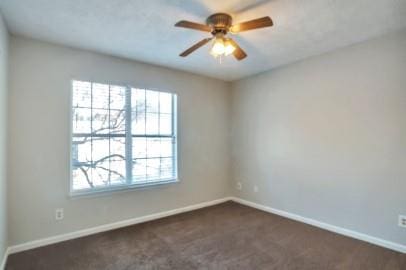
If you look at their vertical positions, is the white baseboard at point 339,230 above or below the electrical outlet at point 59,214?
below

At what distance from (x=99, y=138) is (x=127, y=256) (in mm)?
1602

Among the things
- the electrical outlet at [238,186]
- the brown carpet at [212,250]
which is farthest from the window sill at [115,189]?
the electrical outlet at [238,186]

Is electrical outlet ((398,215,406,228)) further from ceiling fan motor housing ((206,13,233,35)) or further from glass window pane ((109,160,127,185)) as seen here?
glass window pane ((109,160,127,185))

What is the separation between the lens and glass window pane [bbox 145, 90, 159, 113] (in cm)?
379

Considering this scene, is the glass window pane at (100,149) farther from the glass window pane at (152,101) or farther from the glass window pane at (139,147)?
the glass window pane at (152,101)

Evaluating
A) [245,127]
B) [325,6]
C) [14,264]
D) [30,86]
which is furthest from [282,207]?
[30,86]

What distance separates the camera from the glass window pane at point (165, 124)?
3.95 metres

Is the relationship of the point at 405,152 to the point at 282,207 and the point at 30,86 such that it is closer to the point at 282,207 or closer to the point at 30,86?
the point at 282,207

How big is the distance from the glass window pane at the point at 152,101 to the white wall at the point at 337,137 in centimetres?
179

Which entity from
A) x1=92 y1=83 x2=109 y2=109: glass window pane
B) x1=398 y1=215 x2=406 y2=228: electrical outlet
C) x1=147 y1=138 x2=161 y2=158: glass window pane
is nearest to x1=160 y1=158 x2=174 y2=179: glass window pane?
x1=147 y1=138 x2=161 y2=158: glass window pane

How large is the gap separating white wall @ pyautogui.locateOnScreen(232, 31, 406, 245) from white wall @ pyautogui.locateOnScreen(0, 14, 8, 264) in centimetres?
360

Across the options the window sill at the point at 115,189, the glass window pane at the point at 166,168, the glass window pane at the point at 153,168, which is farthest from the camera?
the glass window pane at the point at 166,168

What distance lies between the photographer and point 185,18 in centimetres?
238

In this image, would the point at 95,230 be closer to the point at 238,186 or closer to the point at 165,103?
the point at 165,103
